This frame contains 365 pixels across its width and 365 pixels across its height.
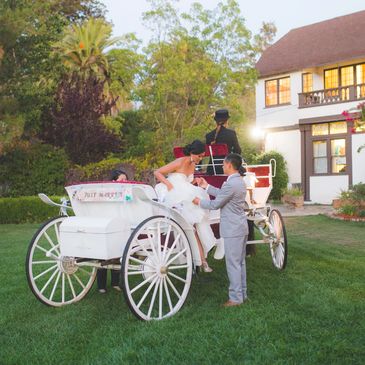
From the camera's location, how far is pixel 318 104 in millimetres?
23250

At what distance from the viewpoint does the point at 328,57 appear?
23250mm

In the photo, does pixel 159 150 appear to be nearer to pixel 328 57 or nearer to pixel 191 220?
pixel 328 57

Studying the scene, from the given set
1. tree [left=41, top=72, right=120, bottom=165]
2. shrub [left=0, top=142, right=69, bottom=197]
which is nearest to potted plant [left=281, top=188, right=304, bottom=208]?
tree [left=41, top=72, right=120, bottom=165]

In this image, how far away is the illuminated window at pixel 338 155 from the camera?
2272 cm

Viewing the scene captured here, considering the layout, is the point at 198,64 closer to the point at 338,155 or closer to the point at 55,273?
the point at 338,155

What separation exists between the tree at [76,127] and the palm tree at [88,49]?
852 centimetres

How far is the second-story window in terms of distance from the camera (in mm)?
24938

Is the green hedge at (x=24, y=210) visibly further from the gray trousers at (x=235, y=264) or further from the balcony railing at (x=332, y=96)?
the gray trousers at (x=235, y=264)

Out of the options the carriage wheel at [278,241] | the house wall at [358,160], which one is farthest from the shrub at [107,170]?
the carriage wheel at [278,241]

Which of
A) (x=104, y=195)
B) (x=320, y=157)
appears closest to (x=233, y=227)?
(x=104, y=195)

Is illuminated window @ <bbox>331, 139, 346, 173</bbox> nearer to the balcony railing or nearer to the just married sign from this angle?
the balcony railing

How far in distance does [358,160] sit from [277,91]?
530cm

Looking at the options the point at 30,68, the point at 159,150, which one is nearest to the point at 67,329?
the point at 30,68

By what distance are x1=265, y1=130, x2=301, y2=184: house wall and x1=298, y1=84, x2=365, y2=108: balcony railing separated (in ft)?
4.74
